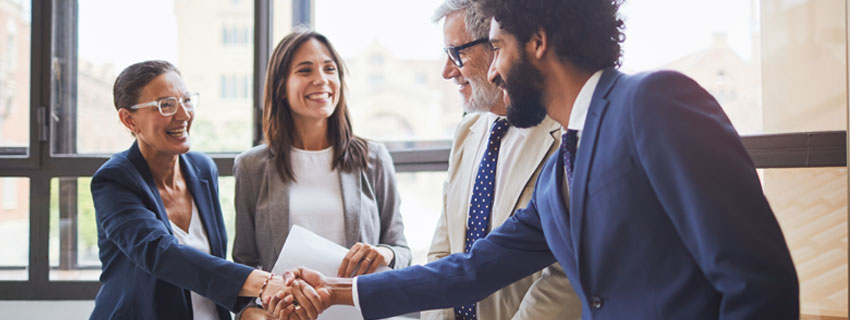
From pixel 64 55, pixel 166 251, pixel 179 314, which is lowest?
pixel 179 314

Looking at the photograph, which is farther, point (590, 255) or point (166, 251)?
point (166, 251)

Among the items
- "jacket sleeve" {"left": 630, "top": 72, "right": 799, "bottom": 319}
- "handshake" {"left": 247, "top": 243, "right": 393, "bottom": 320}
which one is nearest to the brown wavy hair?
"handshake" {"left": 247, "top": 243, "right": 393, "bottom": 320}

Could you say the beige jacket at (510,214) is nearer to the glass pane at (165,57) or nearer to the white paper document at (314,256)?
the white paper document at (314,256)

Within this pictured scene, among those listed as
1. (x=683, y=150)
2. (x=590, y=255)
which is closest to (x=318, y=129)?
(x=590, y=255)

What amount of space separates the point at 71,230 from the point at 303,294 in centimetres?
209

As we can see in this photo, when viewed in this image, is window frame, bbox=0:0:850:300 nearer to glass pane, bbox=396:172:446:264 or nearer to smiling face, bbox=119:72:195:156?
glass pane, bbox=396:172:446:264

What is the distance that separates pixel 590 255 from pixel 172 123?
58.6 inches

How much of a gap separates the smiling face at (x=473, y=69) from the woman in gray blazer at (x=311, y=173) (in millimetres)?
499

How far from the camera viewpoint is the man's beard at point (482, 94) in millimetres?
1779

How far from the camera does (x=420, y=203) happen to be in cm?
306

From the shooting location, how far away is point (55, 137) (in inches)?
125

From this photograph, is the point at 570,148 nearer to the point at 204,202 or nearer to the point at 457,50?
the point at 457,50

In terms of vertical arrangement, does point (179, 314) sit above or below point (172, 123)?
below

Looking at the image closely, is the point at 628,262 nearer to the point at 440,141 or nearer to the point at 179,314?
the point at 179,314
